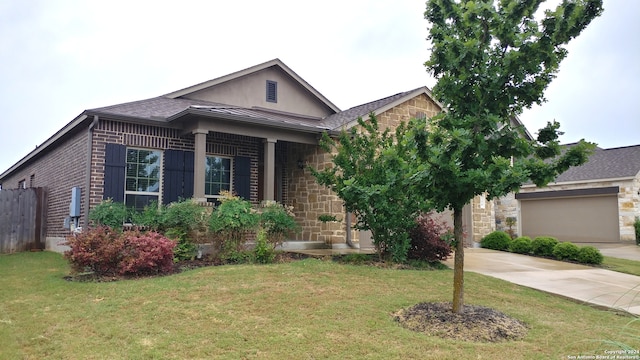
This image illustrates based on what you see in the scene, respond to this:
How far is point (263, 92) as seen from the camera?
15.0 meters

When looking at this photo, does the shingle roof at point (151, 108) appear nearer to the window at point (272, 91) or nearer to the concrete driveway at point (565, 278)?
the window at point (272, 91)

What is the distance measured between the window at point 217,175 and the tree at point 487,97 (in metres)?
7.71

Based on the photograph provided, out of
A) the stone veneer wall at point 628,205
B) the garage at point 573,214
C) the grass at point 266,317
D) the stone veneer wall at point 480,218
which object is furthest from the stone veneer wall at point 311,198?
the stone veneer wall at point 628,205

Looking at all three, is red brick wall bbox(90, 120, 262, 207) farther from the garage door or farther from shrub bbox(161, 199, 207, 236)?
the garage door

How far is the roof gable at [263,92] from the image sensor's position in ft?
46.8

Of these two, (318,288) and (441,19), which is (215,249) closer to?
(318,288)

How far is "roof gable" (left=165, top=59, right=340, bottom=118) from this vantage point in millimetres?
14250

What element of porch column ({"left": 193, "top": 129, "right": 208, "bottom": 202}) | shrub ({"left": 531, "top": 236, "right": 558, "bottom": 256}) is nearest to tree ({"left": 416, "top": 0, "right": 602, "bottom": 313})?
porch column ({"left": 193, "top": 129, "right": 208, "bottom": 202})

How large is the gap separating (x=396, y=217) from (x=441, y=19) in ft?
15.4

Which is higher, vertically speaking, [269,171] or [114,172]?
[269,171]

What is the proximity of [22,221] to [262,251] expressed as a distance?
29.1 ft

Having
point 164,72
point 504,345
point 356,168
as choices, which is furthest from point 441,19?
point 164,72

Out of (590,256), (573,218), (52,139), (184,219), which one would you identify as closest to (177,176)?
(184,219)

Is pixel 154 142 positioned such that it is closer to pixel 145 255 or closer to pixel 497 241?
pixel 145 255
